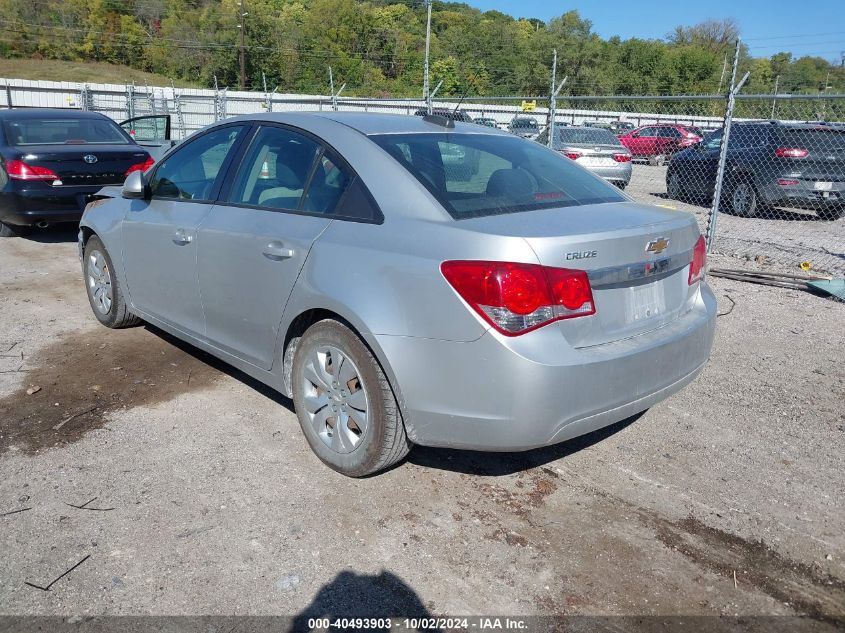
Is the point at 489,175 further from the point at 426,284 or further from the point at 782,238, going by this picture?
the point at 782,238

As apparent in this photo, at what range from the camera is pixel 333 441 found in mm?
3357

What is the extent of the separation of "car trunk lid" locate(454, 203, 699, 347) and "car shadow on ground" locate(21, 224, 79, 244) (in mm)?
7747

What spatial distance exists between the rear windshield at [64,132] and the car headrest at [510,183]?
679 centimetres

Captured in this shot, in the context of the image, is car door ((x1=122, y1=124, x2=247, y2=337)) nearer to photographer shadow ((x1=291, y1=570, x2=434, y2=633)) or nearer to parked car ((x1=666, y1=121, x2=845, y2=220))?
photographer shadow ((x1=291, y1=570, x2=434, y2=633))

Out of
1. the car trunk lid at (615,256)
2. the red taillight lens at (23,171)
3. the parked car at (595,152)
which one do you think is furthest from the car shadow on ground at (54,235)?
the parked car at (595,152)

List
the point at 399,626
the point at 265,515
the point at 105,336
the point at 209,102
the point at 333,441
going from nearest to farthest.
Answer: the point at 399,626
the point at 265,515
the point at 333,441
the point at 105,336
the point at 209,102

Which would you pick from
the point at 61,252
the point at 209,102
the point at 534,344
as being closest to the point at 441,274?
the point at 534,344

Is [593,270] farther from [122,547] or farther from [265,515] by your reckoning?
[122,547]

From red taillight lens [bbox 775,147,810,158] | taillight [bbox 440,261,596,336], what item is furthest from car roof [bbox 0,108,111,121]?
red taillight lens [bbox 775,147,810,158]

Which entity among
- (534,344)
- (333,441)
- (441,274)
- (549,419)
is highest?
(441,274)

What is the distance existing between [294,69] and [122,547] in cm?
7392

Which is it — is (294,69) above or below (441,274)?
above

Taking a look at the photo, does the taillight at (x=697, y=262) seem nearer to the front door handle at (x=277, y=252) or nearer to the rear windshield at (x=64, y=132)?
the front door handle at (x=277, y=252)

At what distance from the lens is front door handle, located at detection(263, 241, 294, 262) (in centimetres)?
339
